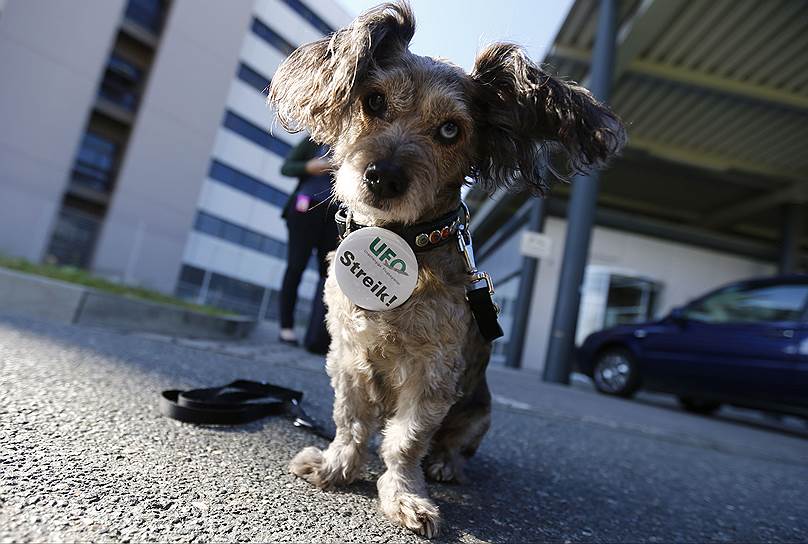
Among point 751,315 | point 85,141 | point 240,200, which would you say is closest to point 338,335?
point 751,315

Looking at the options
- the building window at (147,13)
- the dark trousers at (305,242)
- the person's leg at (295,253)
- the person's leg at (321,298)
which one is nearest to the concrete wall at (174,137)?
the building window at (147,13)

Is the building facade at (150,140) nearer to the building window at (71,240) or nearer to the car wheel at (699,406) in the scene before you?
the building window at (71,240)

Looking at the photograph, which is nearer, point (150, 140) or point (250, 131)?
point (150, 140)

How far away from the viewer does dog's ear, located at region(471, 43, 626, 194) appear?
5.20 feet

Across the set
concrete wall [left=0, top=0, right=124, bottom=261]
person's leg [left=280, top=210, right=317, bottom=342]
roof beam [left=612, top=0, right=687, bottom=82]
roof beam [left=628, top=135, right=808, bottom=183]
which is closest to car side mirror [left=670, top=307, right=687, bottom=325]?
person's leg [left=280, top=210, right=317, bottom=342]

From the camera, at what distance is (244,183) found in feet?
102

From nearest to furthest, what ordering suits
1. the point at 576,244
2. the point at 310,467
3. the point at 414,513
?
the point at 414,513 < the point at 310,467 < the point at 576,244

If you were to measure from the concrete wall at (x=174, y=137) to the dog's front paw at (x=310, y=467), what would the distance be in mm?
24025

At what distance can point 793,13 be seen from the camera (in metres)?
9.02

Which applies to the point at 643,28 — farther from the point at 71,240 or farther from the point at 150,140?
the point at 150,140

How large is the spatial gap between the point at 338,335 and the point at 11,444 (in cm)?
96

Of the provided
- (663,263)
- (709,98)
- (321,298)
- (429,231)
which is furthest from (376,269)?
(663,263)

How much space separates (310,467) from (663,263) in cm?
1695

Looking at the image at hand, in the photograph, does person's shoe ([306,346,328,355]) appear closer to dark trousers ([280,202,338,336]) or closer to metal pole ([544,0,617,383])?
dark trousers ([280,202,338,336])
